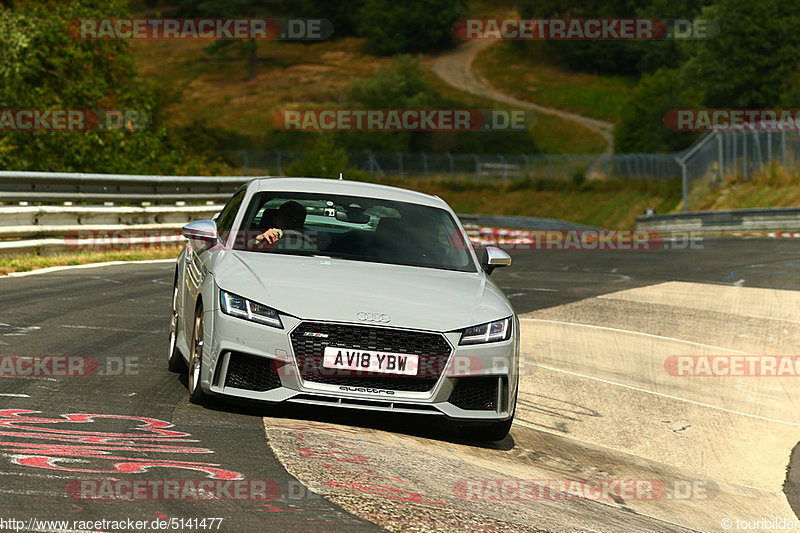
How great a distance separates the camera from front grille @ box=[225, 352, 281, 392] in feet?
23.3

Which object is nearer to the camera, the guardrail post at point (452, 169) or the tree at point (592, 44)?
the guardrail post at point (452, 169)

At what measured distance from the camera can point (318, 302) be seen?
7.12 metres

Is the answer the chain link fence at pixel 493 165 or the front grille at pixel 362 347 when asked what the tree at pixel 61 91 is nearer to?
the front grille at pixel 362 347

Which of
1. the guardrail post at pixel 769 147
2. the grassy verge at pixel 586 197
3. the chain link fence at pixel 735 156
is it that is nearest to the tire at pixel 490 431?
the chain link fence at pixel 735 156

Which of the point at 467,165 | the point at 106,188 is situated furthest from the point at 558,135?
the point at 106,188

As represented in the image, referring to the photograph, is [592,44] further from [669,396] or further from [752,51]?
[669,396]

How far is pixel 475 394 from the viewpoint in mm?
7418

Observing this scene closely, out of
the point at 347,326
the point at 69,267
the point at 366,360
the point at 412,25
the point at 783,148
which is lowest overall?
the point at 69,267

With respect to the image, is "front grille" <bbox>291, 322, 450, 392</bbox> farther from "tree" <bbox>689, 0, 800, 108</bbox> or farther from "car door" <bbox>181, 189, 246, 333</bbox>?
"tree" <bbox>689, 0, 800, 108</bbox>

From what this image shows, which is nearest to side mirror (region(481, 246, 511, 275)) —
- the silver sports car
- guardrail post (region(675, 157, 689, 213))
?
the silver sports car

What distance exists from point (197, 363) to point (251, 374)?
22.4 inches

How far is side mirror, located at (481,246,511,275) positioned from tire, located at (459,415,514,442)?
1227mm

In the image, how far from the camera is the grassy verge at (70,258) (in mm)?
16266

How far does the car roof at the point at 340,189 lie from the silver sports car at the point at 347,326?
17.2 inches
